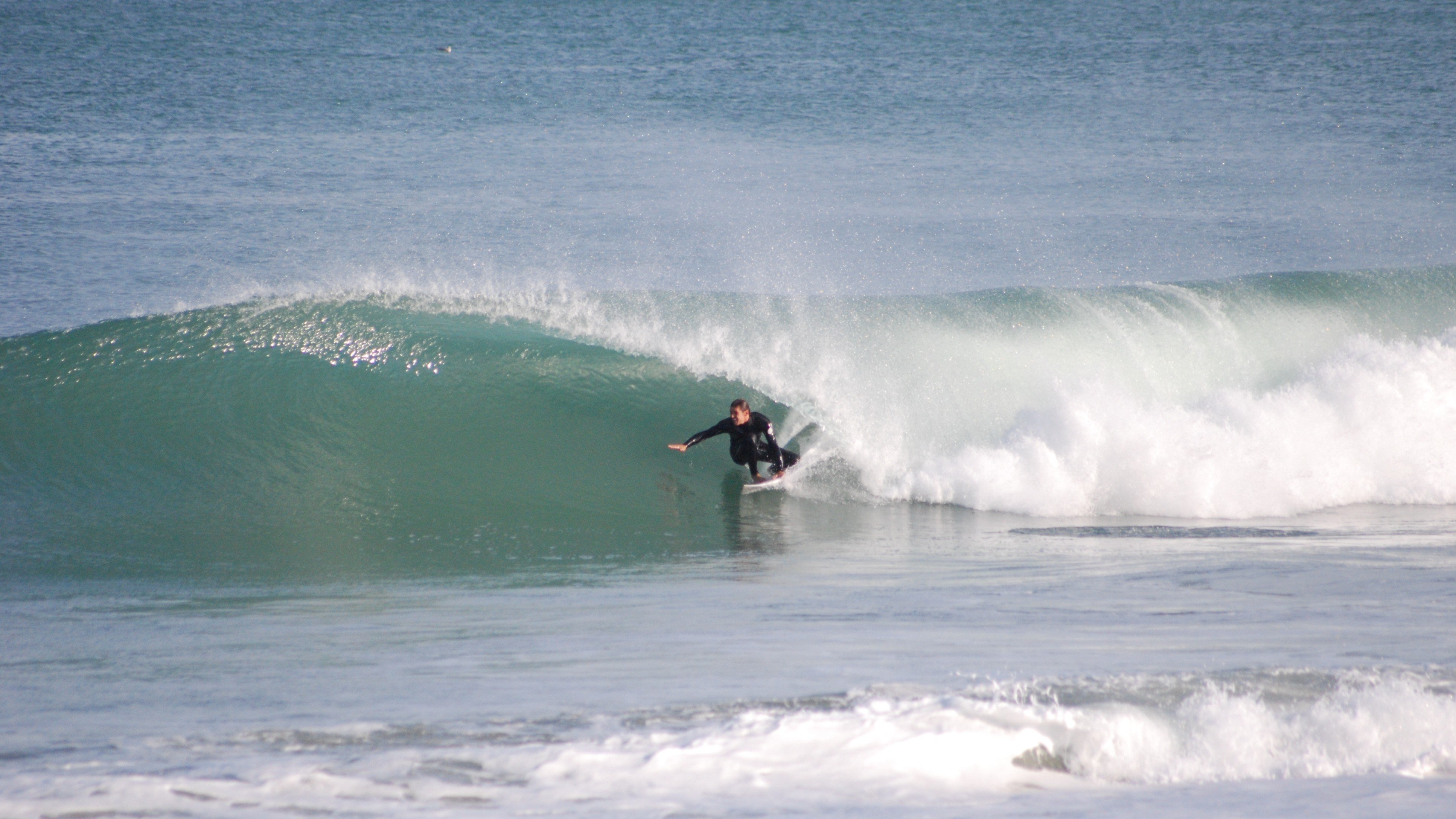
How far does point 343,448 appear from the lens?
897 cm

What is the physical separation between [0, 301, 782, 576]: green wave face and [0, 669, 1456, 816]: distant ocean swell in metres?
3.07

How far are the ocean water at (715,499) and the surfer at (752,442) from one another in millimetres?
310

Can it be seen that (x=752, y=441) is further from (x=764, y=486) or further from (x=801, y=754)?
(x=801, y=754)

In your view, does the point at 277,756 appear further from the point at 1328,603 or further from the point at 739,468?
the point at 739,468

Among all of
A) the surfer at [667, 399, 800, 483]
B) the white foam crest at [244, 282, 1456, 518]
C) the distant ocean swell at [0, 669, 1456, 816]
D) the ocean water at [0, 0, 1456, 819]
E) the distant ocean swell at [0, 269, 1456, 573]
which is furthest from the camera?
the surfer at [667, 399, 800, 483]

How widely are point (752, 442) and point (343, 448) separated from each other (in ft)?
10.8

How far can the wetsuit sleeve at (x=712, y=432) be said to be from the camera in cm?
845

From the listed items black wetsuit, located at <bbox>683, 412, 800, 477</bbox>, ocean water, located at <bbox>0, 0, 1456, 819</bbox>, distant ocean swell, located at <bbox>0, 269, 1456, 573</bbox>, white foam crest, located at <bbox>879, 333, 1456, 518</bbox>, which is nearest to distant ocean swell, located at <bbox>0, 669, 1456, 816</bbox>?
ocean water, located at <bbox>0, 0, 1456, 819</bbox>

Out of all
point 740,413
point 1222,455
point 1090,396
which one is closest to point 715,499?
point 740,413

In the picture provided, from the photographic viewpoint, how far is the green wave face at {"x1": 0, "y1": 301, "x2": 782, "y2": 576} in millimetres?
6996

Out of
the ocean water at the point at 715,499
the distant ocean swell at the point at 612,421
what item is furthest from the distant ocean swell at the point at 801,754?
the distant ocean swell at the point at 612,421

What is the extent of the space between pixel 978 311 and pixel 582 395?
15.6 feet

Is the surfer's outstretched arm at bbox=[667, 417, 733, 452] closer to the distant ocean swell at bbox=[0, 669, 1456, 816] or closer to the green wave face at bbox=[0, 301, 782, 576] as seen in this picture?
the green wave face at bbox=[0, 301, 782, 576]

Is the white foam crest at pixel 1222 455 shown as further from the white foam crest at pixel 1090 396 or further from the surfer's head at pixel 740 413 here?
the surfer's head at pixel 740 413
